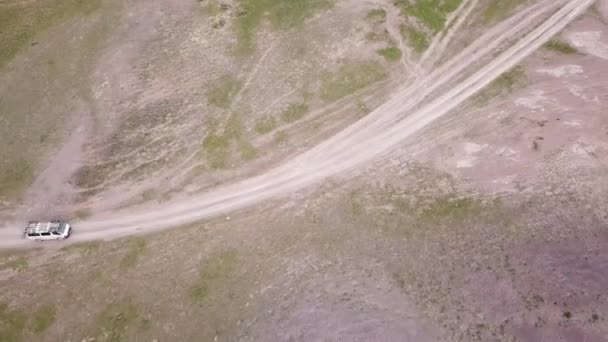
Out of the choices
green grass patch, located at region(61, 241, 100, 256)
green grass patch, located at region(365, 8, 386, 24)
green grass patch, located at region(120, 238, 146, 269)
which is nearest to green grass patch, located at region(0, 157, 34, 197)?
green grass patch, located at region(61, 241, 100, 256)

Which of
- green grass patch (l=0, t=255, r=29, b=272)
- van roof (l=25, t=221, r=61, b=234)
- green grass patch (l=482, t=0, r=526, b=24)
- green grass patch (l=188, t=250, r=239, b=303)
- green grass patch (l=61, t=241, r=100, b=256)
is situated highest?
green grass patch (l=482, t=0, r=526, b=24)

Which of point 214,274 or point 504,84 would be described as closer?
point 214,274

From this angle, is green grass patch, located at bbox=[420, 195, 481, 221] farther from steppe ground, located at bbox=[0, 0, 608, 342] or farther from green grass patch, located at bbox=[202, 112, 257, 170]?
green grass patch, located at bbox=[202, 112, 257, 170]

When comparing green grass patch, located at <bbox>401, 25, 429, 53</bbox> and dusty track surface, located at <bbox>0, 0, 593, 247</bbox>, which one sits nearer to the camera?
dusty track surface, located at <bbox>0, 0, 593, 247</bbox>

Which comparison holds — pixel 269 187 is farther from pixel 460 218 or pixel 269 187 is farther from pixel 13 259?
pixel 13 259

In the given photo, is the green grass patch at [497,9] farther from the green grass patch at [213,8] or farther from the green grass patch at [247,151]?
the green grass patch at [247,151]

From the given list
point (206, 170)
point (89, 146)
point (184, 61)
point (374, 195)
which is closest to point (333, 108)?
point (374, 195)

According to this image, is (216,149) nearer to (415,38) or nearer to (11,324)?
(11,324)

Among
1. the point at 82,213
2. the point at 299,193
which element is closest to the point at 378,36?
the point at 299,193
